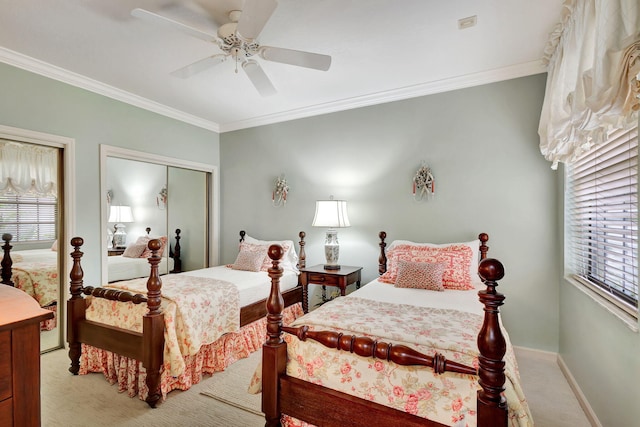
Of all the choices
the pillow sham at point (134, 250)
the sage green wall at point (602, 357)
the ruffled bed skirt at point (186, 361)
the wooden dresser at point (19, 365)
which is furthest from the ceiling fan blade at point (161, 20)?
the sage green wall at point (602, 357)

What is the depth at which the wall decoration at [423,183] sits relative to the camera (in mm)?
3344

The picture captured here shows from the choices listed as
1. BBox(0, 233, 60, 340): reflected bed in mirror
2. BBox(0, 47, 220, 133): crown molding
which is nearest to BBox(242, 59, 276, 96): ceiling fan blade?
BBox(0, 47, 220, 133): crown molding

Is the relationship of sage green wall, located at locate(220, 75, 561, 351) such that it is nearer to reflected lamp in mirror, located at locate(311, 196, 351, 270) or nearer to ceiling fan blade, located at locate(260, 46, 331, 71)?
reflected lamp in mirror, located at locate(311, 196, 351, 270)

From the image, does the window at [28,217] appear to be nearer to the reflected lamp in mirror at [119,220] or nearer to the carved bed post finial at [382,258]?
the reflected lamp in mirror at [119,220]

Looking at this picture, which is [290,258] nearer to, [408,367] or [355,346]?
[355,346]

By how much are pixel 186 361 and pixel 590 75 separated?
303cm

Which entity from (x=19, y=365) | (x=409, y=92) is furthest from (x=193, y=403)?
(x=409, y=92)

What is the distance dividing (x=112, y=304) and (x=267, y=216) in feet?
7.30

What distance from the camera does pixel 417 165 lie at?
3.44 m

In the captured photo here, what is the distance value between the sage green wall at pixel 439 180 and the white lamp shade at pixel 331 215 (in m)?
0.26

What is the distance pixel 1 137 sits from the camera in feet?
8.86

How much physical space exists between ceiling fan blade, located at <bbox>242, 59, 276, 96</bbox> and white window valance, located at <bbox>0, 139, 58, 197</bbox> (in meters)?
2.15

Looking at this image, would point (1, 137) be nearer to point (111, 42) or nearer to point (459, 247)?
point (111, 42)

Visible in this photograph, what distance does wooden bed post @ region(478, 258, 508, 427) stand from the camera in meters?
1.12
